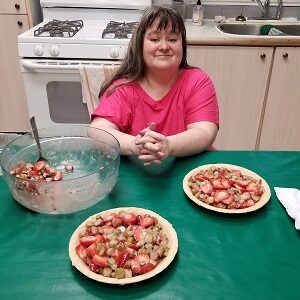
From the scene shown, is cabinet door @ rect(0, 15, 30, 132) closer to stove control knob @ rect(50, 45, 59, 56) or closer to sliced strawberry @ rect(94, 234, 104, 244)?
stove control knob @ rect(50, 45, 59, 56)

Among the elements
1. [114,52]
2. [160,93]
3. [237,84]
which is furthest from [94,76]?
[237,84]

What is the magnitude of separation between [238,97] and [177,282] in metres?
1.88

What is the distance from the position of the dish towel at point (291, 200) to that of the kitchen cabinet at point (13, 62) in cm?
218

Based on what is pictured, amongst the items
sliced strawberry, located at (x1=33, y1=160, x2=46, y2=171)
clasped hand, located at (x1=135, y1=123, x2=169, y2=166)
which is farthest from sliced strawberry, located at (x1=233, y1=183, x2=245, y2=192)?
sliced strawberry, located at (x1=33, y1=160, x2=46, y2=171)

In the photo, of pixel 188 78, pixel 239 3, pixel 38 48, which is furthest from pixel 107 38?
pixel 239 3

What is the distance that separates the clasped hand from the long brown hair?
0.39 m

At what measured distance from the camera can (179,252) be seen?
2.52 ft

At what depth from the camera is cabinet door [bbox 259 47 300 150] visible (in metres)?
2.22

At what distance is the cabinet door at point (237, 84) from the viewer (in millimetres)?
2211

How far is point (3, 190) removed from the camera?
0.99 metres

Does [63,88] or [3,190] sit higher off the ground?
[3,190]

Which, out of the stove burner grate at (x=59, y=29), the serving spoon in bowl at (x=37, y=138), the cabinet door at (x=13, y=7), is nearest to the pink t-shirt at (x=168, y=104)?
the serving spoon in bowl at (x=37, y=138)

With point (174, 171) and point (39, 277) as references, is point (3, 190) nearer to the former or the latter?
point (39, 277)

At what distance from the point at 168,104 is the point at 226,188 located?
54cm
